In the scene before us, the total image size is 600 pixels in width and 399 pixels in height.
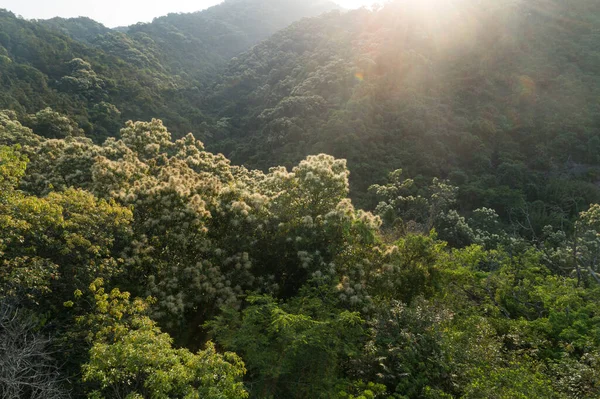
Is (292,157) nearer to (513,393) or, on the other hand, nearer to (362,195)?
(362,195)

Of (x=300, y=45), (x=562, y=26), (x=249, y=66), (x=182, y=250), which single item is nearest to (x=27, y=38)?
(x=249, y=66)

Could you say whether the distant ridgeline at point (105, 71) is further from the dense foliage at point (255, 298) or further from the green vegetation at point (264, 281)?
the dense foliage at point (255, 298)

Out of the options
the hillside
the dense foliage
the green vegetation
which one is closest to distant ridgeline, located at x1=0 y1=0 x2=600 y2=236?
the hillside

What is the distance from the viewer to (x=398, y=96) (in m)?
56.4

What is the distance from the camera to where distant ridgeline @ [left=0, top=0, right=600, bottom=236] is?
45250 mm

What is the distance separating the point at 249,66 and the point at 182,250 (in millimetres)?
76460

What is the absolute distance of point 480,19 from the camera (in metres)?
68.9

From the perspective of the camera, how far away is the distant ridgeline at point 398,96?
45.2 meters

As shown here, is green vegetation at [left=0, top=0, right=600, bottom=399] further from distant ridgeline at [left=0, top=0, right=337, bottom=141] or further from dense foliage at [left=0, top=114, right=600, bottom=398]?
distant ridgeline at [left=0, top=0, right=337, bottom=141]

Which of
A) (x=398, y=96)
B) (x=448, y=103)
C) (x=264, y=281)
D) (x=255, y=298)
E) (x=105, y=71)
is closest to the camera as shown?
(x=255, y=298)

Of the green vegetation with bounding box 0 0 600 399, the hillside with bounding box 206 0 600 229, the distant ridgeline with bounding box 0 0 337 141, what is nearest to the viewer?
the green vegetation with bounding box 0 0 600 399

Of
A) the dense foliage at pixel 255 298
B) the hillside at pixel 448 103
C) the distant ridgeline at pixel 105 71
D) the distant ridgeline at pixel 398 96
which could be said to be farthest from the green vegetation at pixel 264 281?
the distant ridgeline at pixel 105 71

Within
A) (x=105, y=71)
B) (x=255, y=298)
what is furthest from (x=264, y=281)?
(x=105, y=71)

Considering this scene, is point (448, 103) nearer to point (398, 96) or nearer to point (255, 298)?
point (398, 96)
